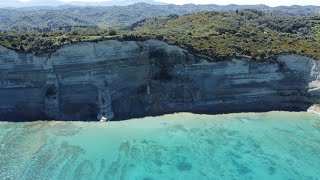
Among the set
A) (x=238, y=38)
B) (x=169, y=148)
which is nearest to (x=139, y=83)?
(x=169, y=148)

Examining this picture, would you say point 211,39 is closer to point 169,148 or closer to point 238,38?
point 238,38

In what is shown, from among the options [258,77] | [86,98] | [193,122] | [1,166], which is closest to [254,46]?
[258,77]

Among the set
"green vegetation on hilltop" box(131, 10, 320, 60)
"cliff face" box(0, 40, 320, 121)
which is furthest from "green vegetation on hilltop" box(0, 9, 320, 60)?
"cliff face" box(0, 40, 320, 121)

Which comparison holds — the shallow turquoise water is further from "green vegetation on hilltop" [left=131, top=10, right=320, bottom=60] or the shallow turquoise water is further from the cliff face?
"green vegetation on hilltop" [left=131, top=10, right=320, bottom=60]

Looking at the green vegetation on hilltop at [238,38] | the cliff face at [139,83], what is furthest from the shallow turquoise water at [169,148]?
the green vegetation on hilltop at [238,38]

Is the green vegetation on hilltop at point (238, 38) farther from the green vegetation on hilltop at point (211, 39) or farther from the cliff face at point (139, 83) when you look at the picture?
the cliff face at point (139, 83)
